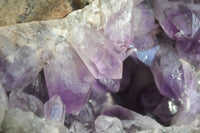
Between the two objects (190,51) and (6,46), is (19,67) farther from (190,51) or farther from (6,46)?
(190,51)

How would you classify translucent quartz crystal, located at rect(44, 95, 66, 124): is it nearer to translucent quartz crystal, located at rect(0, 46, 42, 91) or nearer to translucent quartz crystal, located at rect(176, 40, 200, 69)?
translucent quartz crystal, located at rect(0, 46, 42, 91)

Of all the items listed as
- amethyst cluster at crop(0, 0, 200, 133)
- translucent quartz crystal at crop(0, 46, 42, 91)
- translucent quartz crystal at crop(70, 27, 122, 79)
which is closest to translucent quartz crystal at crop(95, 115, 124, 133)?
amethyst cluster at crop(0, 0, 200, 133)

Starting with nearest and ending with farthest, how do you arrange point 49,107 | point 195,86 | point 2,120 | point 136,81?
1. point 2,120
2. point 49,107
3. point 195,86
4. point 136,81

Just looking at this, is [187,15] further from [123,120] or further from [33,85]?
[33,85]

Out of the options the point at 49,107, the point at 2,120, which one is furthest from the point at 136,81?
the point at 2,120

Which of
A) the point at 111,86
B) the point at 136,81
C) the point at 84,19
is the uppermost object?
the point at 84,19
